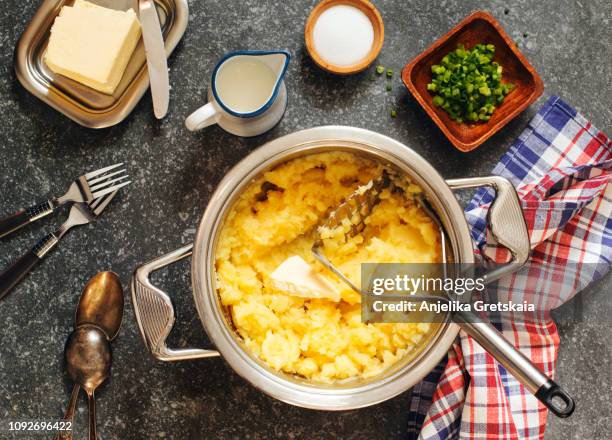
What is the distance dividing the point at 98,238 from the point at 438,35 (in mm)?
943

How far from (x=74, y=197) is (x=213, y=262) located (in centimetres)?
43

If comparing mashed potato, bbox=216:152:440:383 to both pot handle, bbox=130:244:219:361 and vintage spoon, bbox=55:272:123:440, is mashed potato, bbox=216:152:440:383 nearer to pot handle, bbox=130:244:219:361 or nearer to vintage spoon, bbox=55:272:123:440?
pot handle, bbox=130:244:219:361

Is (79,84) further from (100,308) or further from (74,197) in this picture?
(100,308)

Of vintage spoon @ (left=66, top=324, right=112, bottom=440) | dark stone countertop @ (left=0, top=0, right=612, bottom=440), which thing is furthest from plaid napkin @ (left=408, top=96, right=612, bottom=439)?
vintage spoon @ (left=66, top=324, right=112, bottom=440)

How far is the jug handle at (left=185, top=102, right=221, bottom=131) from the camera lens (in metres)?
1.31

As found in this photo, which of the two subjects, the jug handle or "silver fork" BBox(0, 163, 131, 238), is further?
"silver fork" BBox(0, 163, 131, 238)

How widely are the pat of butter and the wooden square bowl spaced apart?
42 centimetres

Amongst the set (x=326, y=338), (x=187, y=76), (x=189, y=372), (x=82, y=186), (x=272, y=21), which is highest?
(x=272, y=21)

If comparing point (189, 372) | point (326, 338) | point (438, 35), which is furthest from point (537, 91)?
point (189, 372)

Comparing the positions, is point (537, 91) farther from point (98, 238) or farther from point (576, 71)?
point (98, 238)

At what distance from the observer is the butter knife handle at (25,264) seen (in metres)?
1.46

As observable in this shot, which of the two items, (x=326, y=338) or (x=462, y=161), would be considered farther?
(x=462, y=161)

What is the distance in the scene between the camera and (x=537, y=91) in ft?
4.58

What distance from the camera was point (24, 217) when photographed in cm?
146
